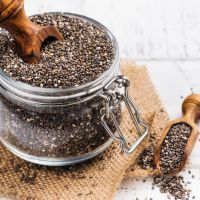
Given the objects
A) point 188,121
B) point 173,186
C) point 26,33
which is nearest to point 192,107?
point 188,121

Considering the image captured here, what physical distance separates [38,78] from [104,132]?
0.92ft

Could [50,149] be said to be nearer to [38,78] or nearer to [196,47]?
[38,78]

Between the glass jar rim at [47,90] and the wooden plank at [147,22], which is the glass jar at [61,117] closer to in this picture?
the glass jar rim at [47,90]

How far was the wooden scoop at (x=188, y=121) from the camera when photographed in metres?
1.81

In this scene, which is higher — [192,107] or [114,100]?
[114,100]

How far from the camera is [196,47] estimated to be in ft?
7.82

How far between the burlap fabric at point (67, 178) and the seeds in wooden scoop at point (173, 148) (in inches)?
2.9

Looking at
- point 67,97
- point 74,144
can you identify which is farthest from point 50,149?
point 67,97

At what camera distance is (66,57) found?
162 centimetres

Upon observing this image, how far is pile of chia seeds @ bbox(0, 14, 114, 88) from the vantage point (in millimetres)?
1569

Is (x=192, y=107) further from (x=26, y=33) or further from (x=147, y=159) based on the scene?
(x=26, y=33)

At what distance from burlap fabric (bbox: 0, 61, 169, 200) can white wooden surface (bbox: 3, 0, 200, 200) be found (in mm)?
355

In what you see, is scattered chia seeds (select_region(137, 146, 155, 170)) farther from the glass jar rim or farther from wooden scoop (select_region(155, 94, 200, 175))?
the glass jar rim

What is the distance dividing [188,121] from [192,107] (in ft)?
0.24
